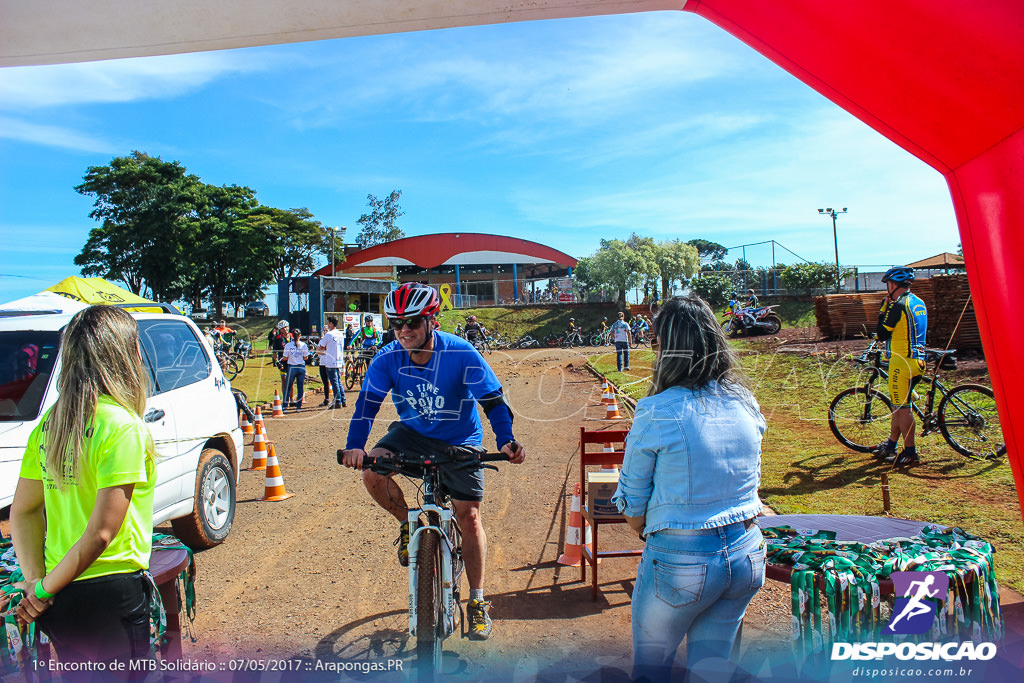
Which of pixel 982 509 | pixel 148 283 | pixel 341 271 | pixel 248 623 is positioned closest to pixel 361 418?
pixel 248 623

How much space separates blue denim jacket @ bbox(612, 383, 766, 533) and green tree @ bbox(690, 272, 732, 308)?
20707 mm

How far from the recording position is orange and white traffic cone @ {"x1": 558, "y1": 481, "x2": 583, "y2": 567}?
4.68 meters

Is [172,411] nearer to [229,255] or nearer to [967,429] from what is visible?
[967,429]

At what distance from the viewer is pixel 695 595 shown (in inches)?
81.3

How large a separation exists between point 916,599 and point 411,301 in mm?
2893

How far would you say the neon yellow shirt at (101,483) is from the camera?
213 centimetres

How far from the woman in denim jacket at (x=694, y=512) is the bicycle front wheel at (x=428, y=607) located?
1204 mm

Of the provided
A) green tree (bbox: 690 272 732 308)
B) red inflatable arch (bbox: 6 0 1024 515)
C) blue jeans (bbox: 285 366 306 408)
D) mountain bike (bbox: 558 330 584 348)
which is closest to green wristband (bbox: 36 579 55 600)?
red inflatable arch (bbox: 6 0 1024 515)

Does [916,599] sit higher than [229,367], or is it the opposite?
[229,367]

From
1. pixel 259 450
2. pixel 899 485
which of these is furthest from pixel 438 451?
pixel 259 450

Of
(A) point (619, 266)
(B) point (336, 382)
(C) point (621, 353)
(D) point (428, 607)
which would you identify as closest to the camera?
(D) point (428, 607)

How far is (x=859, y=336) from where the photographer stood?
52.4 feet

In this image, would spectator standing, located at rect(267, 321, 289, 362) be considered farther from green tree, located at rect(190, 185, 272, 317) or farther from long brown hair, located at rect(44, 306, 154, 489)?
green tree, located at rect(190, 185, 272, 317)

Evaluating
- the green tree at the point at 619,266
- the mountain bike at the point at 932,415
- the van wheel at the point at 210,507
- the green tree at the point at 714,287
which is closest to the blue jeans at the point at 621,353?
the green tree at the point at 619,266
